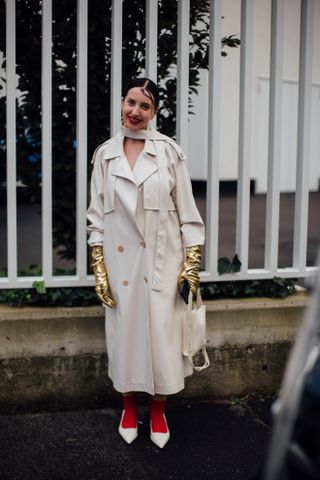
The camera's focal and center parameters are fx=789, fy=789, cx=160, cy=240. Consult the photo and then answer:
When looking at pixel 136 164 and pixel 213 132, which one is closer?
pixel 136 164

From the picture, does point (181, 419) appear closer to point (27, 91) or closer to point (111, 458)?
point (111, 458)

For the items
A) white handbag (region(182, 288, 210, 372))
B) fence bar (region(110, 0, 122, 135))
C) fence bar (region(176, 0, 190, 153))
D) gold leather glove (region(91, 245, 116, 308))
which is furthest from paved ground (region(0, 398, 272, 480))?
fence bar (region(110, 0, 122, 135))

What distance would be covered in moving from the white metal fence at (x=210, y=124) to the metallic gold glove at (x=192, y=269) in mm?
755

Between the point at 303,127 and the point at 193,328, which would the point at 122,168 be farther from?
the point at 303,127

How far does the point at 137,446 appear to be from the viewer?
14.3ft

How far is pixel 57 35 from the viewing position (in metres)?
5.04

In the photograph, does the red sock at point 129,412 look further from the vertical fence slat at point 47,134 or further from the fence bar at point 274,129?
the fence bar at point 274,129

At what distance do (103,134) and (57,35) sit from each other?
2.27 ft

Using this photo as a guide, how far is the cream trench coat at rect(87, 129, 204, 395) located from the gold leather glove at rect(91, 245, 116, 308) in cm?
3

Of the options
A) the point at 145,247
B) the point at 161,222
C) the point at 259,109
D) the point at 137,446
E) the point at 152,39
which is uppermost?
the point at 259,109

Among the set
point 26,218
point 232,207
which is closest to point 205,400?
point 26,218

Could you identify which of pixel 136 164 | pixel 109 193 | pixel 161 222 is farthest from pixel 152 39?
pixel 161 222

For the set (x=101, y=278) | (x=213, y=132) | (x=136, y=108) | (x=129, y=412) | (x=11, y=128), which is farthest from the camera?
(x=213, y=132)

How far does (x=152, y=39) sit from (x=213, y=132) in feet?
2.23
